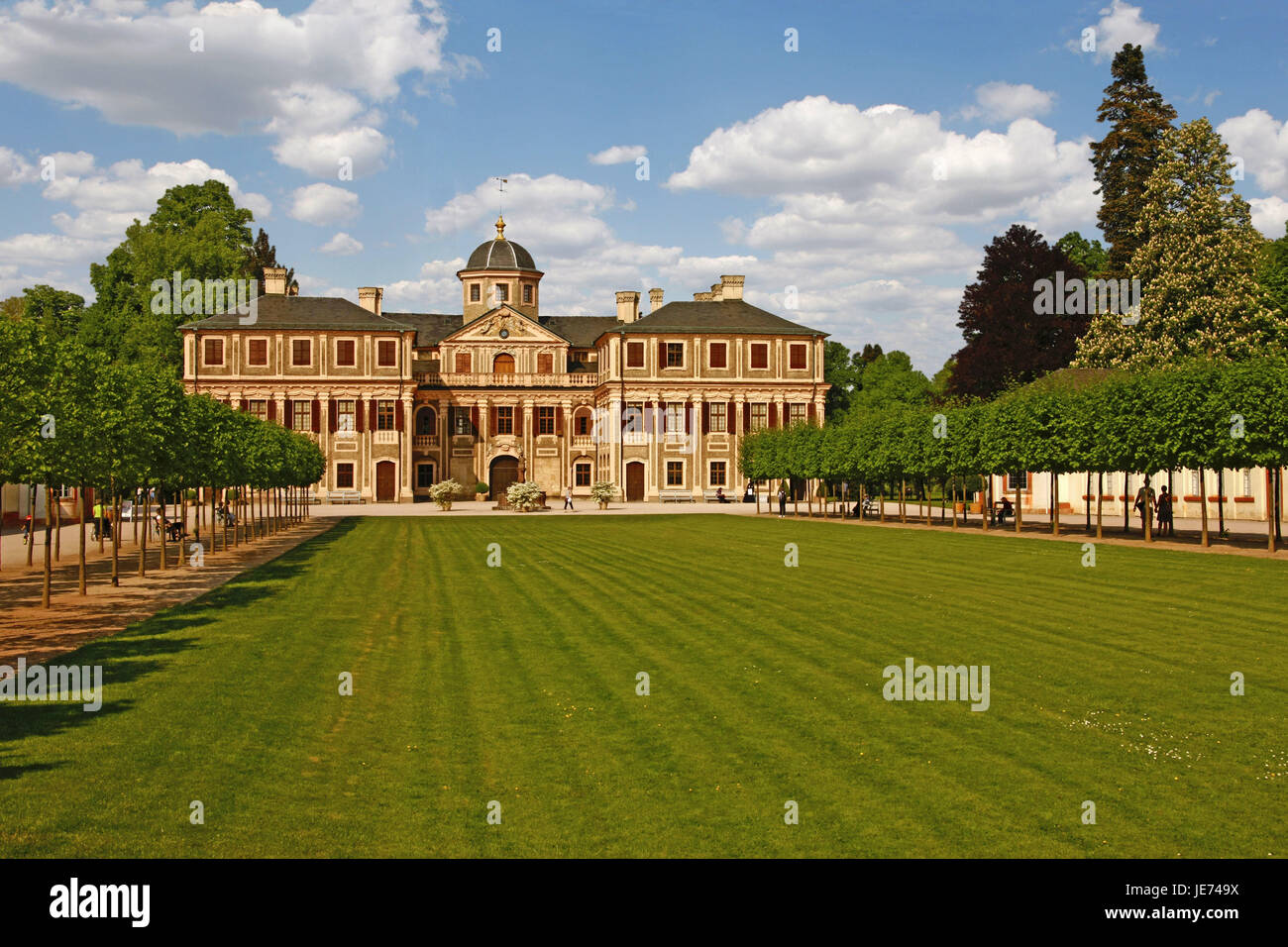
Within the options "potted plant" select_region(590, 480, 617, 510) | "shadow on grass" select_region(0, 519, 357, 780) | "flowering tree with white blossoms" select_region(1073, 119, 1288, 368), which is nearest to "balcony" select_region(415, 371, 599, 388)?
"potted plant" select_region(590, 480, 617, 510)

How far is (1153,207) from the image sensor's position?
5703 cm

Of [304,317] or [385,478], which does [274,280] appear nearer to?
[304,317]

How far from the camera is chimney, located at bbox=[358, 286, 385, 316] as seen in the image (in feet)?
281

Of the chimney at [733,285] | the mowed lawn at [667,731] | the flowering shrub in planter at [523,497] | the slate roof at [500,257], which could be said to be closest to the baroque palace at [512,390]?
the chimney at [733,285]

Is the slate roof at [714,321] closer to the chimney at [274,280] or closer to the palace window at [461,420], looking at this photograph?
the palace window at [461,420]

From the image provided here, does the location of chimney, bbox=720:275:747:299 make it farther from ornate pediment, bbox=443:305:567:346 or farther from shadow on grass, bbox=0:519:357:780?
shadow on grass, bbox=0:519:357:780

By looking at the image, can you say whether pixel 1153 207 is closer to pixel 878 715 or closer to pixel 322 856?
pixel 878 715

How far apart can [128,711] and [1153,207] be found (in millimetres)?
58177

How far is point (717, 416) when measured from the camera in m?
83.5

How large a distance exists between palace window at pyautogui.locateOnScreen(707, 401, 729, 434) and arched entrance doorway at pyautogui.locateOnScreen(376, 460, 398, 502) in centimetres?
2401

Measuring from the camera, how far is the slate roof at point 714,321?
82875 mm

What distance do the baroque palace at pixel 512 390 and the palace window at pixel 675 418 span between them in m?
0.15

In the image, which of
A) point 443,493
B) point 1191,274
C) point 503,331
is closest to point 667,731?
point 1191,274
